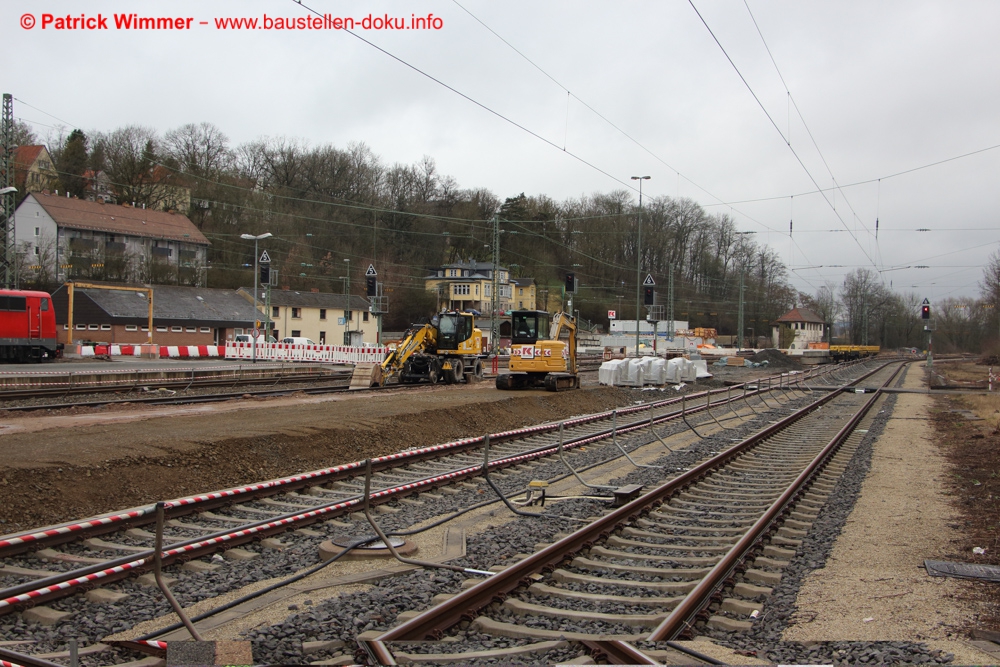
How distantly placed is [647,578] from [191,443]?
8.16 m

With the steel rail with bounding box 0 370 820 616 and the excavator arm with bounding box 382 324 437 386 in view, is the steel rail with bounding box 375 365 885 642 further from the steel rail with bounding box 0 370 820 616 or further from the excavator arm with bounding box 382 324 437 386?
the excavator arm with bounding box 382 324 437 386

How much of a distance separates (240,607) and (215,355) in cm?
4302

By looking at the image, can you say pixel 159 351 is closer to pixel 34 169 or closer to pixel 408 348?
pixel 408 348

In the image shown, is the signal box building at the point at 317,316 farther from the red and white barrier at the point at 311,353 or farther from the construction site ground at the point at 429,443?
the construction site ground at the point at 429,443

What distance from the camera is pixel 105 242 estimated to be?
67.6 meters

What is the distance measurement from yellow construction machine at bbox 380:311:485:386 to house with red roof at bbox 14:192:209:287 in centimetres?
3643

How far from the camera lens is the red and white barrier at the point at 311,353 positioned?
44.5 meters

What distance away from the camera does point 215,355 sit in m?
46.2

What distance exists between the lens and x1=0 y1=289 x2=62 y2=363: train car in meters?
34.7

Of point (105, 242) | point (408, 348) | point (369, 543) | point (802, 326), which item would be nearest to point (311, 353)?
point (408, 348)

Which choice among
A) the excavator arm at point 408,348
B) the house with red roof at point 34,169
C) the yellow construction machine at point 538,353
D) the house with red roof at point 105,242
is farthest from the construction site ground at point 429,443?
the house with red roof at point 34,169

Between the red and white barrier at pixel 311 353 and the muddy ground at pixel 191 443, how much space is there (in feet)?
72.6

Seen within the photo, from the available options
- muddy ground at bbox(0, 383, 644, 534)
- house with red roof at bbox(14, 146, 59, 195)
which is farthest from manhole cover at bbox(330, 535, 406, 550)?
house with red roof at bbox(14, 146, 59, 195)

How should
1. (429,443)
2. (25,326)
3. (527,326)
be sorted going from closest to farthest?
1. (429,443)
2. (527,326)
3. (25,326)
